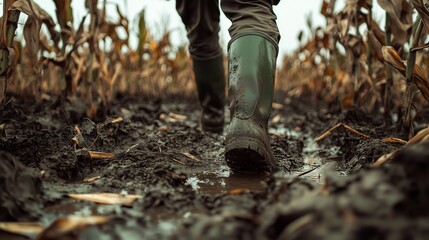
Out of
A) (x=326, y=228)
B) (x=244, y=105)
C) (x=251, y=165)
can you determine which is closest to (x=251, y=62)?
(x=244, y=105)

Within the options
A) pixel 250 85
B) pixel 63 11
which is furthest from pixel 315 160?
pixel 63 11

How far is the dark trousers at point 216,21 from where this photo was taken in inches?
63.1

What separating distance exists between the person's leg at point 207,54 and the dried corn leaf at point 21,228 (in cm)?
159

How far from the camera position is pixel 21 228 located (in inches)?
34.0

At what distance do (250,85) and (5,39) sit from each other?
946 mm

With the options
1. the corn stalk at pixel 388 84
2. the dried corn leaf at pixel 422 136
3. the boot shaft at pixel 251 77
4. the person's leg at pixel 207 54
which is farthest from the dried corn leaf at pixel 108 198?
the corn stalk at pixel 388 84

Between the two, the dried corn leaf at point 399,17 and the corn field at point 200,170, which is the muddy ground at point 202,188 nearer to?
the corn field at point 200,170

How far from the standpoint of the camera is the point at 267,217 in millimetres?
729

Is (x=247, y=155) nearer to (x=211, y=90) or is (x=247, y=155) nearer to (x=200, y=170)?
(x=200, y=170)

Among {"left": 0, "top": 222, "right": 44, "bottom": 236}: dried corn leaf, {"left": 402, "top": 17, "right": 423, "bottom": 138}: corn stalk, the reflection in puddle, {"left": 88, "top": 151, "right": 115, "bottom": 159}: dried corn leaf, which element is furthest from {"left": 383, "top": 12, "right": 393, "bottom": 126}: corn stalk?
{"left": 0, "top": 222, "right": 44, "bottom": 236}: dried corn leaf

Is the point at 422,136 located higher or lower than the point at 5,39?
lower

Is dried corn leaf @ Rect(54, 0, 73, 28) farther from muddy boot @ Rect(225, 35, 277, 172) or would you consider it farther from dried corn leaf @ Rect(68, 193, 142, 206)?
dried corn leaf @ Rect(68, 193, 142, 206)

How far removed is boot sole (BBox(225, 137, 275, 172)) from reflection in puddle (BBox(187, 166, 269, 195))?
1.0 inches

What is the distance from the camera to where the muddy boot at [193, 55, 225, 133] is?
2.64 metres
